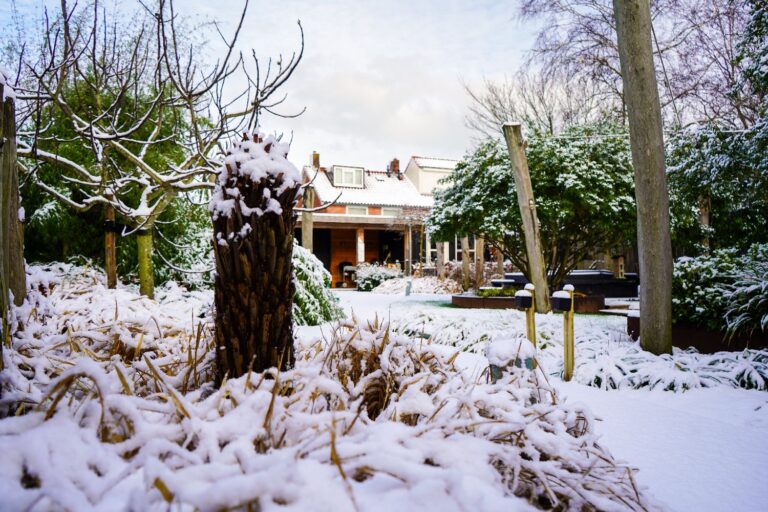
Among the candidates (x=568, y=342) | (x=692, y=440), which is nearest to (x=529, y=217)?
(x=568, y=342)

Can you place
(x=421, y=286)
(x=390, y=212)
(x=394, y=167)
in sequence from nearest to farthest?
(x=421, y=286) < (x=390, y=212) < (x=394, y=167)

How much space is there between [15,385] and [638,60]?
5161mm

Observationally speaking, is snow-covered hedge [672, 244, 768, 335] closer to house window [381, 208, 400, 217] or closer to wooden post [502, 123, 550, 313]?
wooden post [502, 123, 550, 313]

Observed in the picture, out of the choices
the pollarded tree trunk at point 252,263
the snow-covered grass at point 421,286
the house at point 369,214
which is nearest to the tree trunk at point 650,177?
the pollarded tree trunk at point 252,263

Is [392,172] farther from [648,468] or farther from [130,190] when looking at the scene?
[648,468]

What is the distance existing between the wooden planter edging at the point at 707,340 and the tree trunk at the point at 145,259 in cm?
585

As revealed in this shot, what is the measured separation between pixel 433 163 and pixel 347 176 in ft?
16.8

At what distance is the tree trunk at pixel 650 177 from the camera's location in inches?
165

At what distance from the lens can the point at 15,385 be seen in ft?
3.76

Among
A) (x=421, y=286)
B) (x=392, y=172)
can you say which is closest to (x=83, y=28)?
(x=421, y=286)

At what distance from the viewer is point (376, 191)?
2277 centimetres

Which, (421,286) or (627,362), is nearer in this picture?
(627,362)

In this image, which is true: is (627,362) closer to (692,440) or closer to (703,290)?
(703,290)

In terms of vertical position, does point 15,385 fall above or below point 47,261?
below
